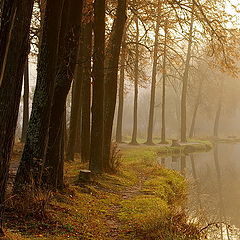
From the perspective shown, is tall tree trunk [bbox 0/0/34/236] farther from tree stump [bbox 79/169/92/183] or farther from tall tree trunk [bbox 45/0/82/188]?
tree stump [bbox 79/169/92/183]

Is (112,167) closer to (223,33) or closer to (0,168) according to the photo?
(223,33)

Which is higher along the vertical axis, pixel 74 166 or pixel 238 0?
pixel 238 0

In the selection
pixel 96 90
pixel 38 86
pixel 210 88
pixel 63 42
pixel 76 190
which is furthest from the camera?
pixel 210 88

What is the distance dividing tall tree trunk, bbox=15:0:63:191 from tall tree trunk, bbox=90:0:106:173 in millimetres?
3802

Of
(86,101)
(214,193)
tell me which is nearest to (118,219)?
(86,101)

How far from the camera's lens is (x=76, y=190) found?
28.7ft

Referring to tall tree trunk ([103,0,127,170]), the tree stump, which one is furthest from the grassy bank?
the tree stump

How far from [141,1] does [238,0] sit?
3820 millimetres

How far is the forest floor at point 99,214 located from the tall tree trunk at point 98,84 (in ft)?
2.72

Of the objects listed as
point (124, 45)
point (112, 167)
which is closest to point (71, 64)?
point (112, 167)

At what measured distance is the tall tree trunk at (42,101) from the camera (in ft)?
21.8

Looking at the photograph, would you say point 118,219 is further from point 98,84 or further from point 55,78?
point 98,84

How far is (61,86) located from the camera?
759cm

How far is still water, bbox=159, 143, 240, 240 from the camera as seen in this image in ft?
28.6
